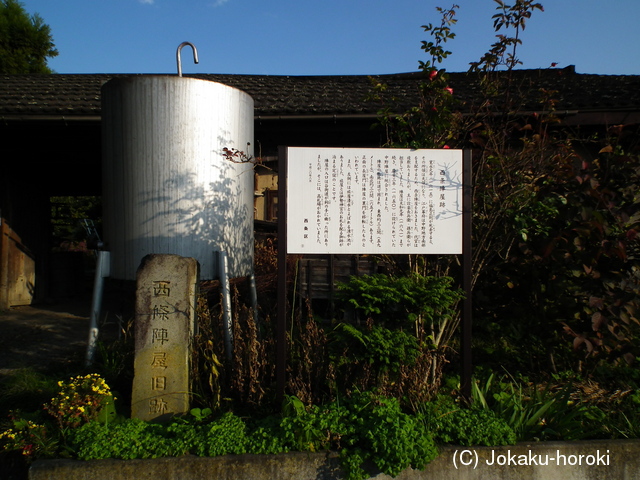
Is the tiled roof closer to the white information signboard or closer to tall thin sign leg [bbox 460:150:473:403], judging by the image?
tall thin sign leg [bbox 460:150:473:403]

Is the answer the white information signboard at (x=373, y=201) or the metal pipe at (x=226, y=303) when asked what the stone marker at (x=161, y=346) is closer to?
the metal pipe at (x=226, y=303)

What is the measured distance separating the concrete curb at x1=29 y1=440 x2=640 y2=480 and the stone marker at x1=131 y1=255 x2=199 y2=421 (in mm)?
480

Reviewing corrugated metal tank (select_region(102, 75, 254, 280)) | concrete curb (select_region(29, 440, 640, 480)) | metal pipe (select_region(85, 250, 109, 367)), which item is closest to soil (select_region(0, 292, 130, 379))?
metal pipe (select_region(85, 250, 109, 367))

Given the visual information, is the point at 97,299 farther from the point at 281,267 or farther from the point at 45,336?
the point at 45,336

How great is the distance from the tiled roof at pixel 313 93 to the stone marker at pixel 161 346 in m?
3.65

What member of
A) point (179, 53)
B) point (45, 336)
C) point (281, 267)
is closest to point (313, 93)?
point (179, 53)

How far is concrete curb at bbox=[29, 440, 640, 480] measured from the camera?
8.03 feet

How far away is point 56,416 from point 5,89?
7004 mm

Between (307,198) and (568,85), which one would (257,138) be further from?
(568,85)

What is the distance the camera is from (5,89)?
745cm

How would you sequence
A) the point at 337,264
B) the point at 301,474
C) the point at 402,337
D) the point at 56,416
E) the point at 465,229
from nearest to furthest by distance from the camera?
the point at 301,474 → the point at 56,416 → the point at 402,337 → the point at 465,229 → the point at 337,264

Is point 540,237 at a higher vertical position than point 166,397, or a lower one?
higher

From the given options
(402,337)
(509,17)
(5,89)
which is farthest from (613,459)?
(5,89)

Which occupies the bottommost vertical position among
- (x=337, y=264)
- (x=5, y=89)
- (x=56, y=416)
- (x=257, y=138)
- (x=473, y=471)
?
(x=473, y=471)
